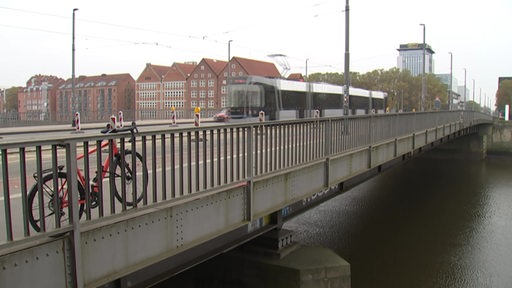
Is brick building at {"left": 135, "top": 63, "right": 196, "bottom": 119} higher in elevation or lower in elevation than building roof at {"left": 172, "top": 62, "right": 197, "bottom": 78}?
lower

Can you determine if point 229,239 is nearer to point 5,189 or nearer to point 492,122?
point 5,189

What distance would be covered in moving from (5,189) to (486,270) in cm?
1501

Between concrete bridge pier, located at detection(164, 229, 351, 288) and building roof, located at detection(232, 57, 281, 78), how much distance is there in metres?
89.6

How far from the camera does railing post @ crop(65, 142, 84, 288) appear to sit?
137 inches

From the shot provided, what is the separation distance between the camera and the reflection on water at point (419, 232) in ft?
46.1

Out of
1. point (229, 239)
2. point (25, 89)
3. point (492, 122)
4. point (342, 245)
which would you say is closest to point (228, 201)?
point (229, 239)

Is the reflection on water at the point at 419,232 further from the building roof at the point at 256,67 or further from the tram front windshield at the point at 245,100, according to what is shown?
the building roof at the point at 256,67

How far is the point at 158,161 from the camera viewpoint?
26.7 feet

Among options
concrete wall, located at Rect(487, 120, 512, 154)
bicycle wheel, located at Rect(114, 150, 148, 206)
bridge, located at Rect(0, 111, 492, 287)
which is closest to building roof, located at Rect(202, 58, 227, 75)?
concrete wall, located at Rect(487, 120, 512, 154)

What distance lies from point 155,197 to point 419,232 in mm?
16586

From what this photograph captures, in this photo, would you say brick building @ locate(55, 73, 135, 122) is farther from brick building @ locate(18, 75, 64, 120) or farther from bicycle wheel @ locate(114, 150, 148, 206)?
bicycle wheel @ locate(114, 150, 148, 206)

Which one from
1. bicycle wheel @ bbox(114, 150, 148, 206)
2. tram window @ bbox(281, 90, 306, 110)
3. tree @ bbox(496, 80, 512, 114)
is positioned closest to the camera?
bicycle wheel @ bbox(114, 150, 148, 206)

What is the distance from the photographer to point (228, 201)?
18.5 ft

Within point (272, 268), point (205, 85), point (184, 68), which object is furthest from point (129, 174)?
point (184, 68)
